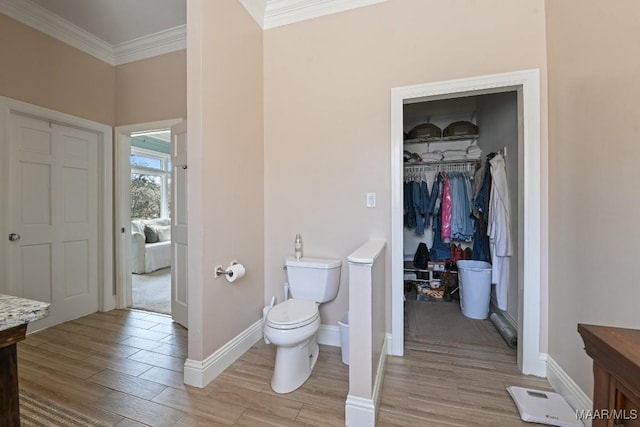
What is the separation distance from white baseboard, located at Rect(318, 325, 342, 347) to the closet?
4.36ft

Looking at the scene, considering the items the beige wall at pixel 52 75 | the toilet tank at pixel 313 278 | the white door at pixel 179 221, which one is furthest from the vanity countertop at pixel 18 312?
the beige wall at pixel 52 75

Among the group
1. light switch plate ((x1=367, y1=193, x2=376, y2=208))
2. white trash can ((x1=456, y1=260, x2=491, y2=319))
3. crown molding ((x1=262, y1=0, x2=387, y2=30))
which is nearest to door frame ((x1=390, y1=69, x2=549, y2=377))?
white trash can ((x1=456, y1=260, x2=491, y2=319))

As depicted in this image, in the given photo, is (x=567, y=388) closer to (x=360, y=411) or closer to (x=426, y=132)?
(x=360, y=411)

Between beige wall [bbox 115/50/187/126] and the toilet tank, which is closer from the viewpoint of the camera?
the toilet tank

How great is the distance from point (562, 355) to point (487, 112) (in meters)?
2.43

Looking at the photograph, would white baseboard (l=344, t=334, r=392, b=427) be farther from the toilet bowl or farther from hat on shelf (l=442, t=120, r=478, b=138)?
hat on shelf (l=442, t=120, r=478, b=138)

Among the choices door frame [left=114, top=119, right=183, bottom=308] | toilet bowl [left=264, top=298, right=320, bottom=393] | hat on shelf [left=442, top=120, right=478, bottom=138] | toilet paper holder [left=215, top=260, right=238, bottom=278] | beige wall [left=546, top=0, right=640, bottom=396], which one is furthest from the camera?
hat on shelf [left=442, top=120, right=478, bottom=138]

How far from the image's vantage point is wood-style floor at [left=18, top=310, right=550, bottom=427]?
1.44m

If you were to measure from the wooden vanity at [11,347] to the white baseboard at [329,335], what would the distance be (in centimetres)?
178

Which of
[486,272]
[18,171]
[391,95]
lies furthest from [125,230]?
[486,272]

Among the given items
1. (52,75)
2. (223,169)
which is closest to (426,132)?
(223,169)

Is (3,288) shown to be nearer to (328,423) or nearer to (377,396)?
(328,423)

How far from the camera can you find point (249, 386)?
1.69 metres

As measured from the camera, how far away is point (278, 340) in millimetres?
1582
